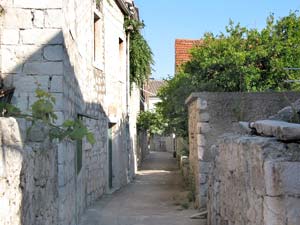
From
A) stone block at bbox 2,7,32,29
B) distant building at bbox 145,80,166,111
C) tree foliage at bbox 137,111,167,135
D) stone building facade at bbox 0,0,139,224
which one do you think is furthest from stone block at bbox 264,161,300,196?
distant building at bbox 145,80,166,111

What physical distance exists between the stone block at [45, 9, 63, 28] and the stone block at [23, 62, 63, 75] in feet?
1.68

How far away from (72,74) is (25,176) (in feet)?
13.8

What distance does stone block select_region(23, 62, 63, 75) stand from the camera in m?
6.24

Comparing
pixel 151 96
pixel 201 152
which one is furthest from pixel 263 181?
pixel 151 96

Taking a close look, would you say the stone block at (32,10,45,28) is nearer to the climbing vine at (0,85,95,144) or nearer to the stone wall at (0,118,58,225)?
the stone wall at (0,118,58,225)

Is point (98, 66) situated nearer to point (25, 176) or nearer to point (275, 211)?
point (25, 176)

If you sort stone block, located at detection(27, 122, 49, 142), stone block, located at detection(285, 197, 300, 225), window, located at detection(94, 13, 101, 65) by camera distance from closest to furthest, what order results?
stone block, located at detection(285, 197, 300, 225)
stone block, located at detection(27, 122, 49, 142)
window, located at detection(94, 13, 101, 65)

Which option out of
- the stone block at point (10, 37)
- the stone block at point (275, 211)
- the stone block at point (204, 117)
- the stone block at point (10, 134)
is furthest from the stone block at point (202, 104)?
the stone block at point (10, 134)

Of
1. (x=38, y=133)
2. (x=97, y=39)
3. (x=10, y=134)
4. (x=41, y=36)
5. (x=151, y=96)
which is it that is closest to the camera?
(x=10, y=134)

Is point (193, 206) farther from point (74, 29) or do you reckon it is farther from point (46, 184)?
point (46, 184)

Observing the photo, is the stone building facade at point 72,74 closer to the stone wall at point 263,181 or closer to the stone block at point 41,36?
the stone block at point 41,36

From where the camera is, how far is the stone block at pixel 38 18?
6.28 metres

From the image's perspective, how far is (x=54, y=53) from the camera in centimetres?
626

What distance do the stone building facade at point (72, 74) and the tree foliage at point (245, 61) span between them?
7.87 ft
